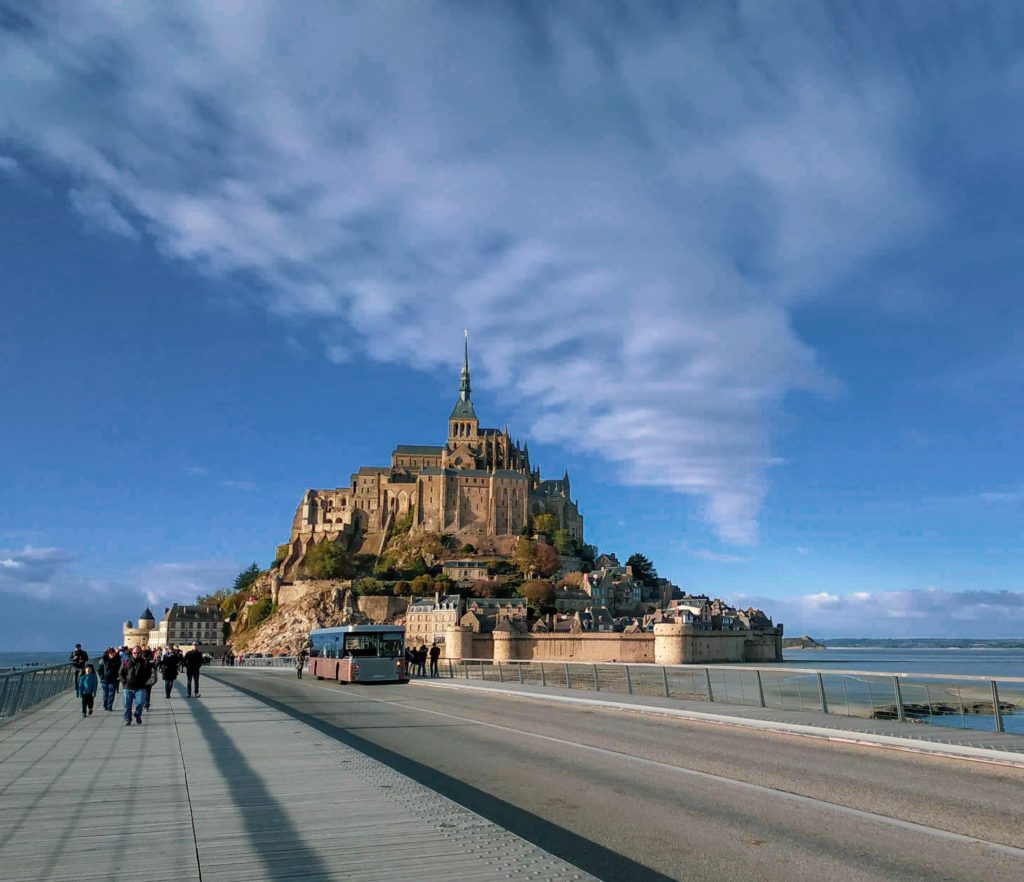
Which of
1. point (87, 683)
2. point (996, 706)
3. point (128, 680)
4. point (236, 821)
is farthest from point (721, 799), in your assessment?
point (87, 683)

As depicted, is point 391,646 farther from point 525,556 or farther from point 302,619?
point 525,556

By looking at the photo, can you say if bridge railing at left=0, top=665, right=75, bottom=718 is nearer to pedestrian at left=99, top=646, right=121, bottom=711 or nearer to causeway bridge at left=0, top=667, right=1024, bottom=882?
pedestrian at left=99, top=646, right=121, bottom=711

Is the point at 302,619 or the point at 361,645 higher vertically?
the point at 302,619

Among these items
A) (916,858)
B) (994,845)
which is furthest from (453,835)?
(994,845)

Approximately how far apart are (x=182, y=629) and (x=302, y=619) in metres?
25.4

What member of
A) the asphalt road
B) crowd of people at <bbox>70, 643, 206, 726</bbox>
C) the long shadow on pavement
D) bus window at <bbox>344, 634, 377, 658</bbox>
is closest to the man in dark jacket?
crowd of people at <bbox>70, 643, 206, 726</bbox>

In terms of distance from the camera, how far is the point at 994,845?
6488mm

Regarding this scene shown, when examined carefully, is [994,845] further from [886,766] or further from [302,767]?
[302,767]

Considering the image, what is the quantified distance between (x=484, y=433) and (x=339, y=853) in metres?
149

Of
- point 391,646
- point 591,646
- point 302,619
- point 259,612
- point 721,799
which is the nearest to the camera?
point 721,799

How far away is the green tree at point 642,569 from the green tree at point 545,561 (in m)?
25.2

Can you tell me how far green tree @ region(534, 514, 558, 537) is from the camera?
434 ft

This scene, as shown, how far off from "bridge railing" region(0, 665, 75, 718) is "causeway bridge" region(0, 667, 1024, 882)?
231cm

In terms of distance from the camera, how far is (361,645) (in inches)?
1332
